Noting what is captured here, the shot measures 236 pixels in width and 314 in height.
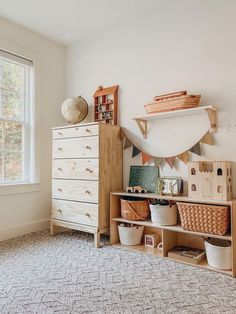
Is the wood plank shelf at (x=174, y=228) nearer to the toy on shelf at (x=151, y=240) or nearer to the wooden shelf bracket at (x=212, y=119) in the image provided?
the toy on shelf at (x=151, y=240)

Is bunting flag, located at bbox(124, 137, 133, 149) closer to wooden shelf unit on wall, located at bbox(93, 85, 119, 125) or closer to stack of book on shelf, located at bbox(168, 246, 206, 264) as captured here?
wooden shelf unit on wall, located at bbox(93, 85, 119, 125)

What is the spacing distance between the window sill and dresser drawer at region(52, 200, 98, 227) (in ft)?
1.18

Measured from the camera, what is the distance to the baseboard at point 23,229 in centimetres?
287

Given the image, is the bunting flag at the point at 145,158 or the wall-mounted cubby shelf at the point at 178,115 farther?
the bunting flag at the point at 145,158

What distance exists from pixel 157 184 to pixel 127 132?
0.74 metres

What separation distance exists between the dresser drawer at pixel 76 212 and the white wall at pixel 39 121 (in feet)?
1.20

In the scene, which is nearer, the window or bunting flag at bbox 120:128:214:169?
bunting flag at bbox 120:128:214:169

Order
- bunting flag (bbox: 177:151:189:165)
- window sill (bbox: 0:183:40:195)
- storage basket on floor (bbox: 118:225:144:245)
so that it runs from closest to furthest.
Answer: bunting flag (bbox: 177:151:189:165) < storage basket on floor (bbox: 118:225:144:245) < window sill (bbox: 0:183:40:195)

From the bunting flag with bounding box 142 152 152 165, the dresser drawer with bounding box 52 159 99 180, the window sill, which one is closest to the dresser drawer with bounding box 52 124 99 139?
the dresser drawer with bounding box 52 159 99 180

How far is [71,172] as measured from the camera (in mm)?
2865

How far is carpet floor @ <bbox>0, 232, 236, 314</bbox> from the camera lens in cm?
154

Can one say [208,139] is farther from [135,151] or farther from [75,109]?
[75,109]

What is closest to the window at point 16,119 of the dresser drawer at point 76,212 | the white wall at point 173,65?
the dresser drawer at point 76,212

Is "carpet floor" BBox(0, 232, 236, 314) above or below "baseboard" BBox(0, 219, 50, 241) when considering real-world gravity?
below
